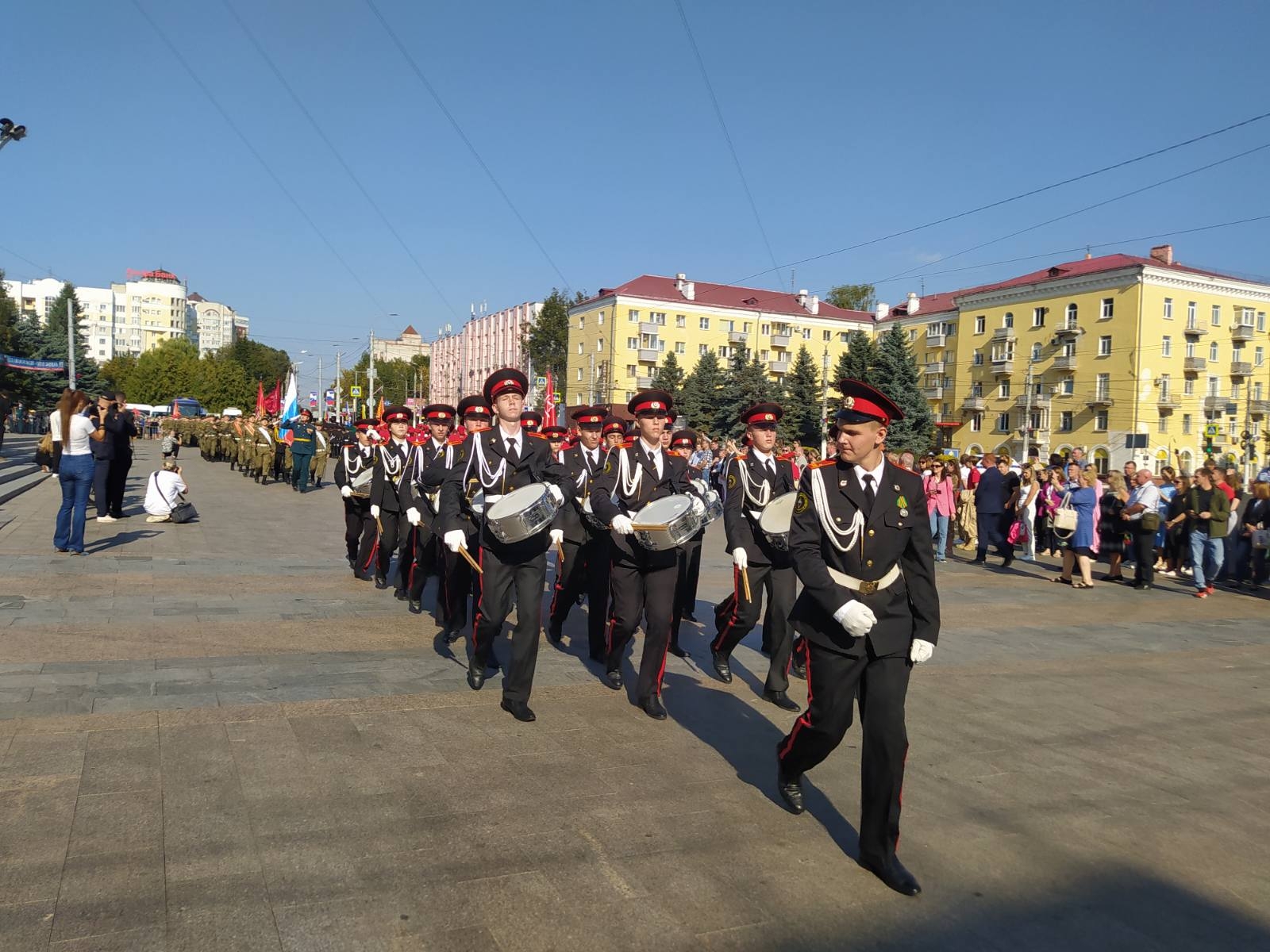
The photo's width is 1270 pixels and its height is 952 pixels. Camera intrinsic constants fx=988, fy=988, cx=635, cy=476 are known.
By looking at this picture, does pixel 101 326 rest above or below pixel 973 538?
above

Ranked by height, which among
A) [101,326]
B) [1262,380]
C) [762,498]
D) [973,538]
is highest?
[101,326]

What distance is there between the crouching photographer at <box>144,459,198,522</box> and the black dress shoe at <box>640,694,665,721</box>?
12.3 meters

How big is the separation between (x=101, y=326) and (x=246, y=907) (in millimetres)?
196952

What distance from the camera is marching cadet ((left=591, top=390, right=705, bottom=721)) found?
21.6 feet

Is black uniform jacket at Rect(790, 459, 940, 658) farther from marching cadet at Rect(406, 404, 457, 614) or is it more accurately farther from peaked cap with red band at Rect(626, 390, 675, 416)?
marching cadet at Rect(406, 404, 457, 614)

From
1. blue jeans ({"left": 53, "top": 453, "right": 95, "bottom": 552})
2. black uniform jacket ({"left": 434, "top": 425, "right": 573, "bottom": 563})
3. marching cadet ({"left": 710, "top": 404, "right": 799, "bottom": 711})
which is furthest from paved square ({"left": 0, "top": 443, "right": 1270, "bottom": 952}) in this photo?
blue jeans ({"left": 53, "top": 453, "right": 95, "bottom": 552})

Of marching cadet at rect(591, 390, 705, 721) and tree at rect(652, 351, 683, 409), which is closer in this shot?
marching cadet at rect(591, 390, 705, 721)

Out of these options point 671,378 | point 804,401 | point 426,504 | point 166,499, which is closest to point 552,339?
point 671,378

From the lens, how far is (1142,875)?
437cm

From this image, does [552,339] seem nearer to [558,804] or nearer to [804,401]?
[804,401]

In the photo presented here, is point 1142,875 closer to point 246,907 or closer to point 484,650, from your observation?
point 246,907

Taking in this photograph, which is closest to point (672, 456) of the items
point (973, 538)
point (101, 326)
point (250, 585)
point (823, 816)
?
point (823, 816)

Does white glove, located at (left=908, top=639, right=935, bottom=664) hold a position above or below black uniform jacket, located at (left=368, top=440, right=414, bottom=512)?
below

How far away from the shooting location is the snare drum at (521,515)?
20.0 feet
